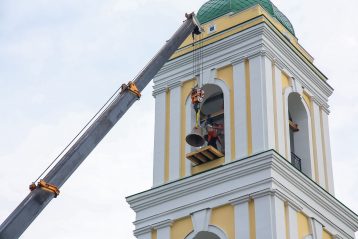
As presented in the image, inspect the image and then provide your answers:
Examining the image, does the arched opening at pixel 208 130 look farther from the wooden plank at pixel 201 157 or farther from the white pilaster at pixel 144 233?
the white pilaster at pixel 144 233

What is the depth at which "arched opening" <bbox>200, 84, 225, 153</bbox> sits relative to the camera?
30.4 metres

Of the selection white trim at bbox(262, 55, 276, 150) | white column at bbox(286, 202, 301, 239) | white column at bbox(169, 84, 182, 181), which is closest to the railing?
white trim at bbox(262, 55, 276, 150)

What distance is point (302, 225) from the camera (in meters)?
29.0

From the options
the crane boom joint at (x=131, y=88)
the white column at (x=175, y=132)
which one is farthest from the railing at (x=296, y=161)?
the crane boom joint at (x=131, y=88)

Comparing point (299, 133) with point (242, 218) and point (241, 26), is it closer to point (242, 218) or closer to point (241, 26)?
point (241, 26)

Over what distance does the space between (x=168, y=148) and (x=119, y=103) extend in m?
5.83

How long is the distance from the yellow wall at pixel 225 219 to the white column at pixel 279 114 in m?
1.92

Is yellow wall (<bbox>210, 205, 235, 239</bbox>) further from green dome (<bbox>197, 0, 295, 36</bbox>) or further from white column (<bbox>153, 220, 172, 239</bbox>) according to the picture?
green dome (<bbox>197, 0, 295, 36</bbox>)

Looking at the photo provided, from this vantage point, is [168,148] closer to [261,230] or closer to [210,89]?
[210,89]

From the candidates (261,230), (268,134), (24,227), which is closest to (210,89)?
(268,134)

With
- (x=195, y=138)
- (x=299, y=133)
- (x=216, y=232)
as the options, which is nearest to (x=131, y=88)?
(x=195, y=138)

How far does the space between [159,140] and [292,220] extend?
454cm

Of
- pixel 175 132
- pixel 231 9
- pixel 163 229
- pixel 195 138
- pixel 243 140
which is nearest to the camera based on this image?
pixel 195 138

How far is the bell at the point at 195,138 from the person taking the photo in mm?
28891
